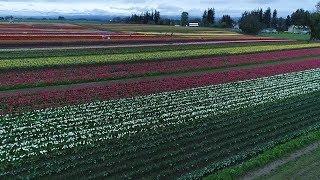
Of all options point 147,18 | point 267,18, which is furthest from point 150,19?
point 267,18

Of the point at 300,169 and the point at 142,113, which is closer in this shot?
the point at 300,169

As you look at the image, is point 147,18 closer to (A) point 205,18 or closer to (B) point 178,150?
(A) point 205,18

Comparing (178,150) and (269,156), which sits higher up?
(178,150)

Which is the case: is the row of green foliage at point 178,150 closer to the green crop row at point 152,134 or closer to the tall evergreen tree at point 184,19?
the green crop row at point 152,134

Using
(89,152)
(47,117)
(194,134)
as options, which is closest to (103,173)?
(89,152)

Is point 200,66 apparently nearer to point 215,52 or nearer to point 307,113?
point 215,52

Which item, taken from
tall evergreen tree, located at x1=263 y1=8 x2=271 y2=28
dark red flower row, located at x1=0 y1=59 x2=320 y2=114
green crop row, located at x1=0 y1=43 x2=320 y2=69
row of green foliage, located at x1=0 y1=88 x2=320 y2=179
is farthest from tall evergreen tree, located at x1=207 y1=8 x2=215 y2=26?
row of green foliage, located at x1=0 y1=88 x2=320 y2=179

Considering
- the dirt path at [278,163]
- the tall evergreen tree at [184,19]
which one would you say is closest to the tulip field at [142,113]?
the dirt path at [278,163]
